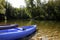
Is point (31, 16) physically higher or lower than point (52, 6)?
lower

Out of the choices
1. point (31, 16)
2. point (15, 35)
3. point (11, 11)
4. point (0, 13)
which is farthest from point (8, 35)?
point (11, 11)

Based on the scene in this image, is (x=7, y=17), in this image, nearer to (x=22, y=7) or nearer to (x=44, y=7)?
(x=22, y=7)

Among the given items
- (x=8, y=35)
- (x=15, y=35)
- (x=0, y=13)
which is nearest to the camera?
(x=8, y=35)

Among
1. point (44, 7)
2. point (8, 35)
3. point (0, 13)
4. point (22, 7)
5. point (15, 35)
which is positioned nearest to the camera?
point (8, 35)

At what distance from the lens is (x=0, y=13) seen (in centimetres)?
2803

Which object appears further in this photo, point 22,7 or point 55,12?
point 22,7

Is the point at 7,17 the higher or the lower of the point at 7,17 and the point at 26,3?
the lower

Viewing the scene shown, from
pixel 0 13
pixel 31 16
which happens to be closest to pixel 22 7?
pixel 31 16

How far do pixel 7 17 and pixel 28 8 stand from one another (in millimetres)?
4595

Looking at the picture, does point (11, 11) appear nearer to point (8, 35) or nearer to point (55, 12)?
point (55, 12)

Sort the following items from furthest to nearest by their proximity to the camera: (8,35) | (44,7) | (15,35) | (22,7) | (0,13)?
(22,7)
(44,7)
(0,13)
(15,35)
(8,35)

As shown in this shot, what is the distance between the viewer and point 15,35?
8.23 metres

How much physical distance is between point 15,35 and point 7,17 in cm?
2375

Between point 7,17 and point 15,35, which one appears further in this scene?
point 7,17
